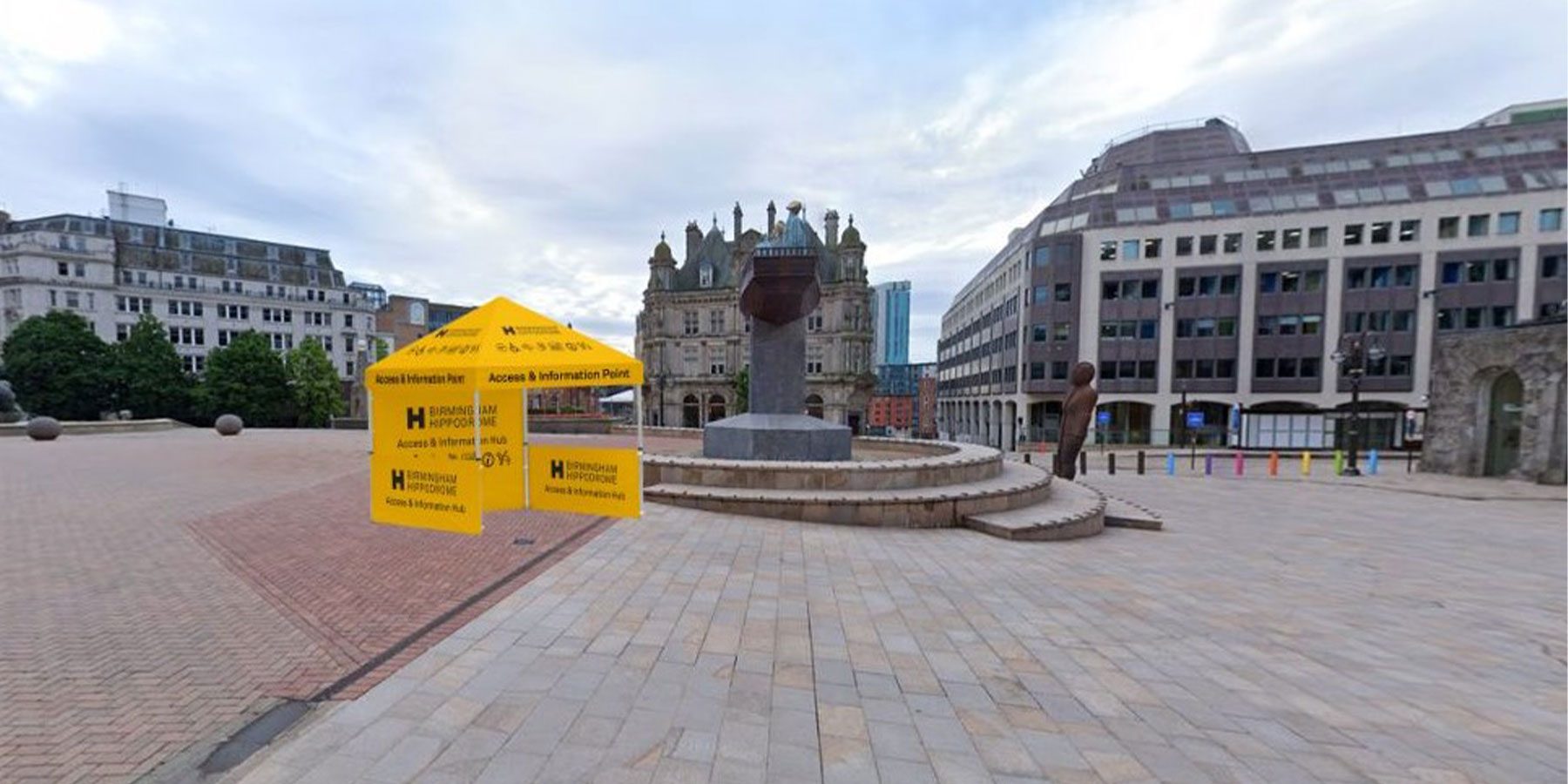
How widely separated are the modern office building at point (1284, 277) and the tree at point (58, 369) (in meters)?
72.3

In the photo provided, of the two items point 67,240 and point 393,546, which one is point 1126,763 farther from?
point 67,240

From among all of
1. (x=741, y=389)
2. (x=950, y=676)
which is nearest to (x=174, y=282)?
(x=741, y=389)

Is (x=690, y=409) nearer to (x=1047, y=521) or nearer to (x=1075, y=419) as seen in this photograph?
(x=1075, y=419)

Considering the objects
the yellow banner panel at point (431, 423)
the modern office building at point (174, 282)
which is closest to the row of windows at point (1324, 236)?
the yellow banner panel at point (431, 423)

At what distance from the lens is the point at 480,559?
6.98m

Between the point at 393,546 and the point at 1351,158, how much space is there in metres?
66.5

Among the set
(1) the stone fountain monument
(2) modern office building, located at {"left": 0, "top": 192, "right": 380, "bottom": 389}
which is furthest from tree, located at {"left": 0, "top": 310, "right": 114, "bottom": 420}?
(1) the stone fountain monument

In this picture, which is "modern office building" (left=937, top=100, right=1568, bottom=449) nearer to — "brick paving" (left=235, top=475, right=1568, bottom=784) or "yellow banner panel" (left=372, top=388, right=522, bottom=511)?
"brick paving" (left=235, top=475, right=1568, bottom=784)

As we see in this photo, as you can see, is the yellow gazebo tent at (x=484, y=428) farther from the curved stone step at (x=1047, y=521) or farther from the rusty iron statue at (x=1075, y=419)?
the rusty iron statue at (x=1075, y=419)

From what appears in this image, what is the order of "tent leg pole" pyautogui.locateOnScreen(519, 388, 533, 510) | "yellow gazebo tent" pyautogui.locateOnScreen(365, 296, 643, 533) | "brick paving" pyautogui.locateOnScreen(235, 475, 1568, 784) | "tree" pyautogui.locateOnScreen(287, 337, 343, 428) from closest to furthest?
"brick paving" pyautogui.locateOnScreen(235, 475, 1568, 784)
"yellow gazebo tent" pyautogui.locateOnScreen(365, 296, 643, 533)
"tent leg pole" pyautogui.locateOnScreen(519, 388, 533, 510)
"tree" pyautogui.locateOnScreen(287, 337, 343, 428)

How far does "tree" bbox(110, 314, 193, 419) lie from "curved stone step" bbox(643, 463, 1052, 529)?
5457 centimetres

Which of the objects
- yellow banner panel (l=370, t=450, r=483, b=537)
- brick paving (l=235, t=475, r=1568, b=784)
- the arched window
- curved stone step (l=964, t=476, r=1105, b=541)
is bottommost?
the arched window

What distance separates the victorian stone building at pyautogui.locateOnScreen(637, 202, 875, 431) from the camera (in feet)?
169

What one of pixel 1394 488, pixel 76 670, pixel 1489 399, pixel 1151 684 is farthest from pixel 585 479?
pixel 1489 399
